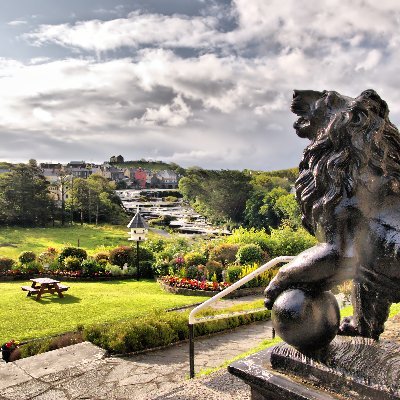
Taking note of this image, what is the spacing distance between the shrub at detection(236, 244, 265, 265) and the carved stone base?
12.5 metres

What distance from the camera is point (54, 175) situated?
5434 cm

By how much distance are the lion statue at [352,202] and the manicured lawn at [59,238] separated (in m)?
23.6

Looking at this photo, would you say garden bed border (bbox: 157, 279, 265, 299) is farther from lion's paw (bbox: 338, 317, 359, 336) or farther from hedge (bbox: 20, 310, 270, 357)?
lion's paw (bbox: 338, 317, 359, 336)

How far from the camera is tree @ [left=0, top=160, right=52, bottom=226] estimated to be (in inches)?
1426

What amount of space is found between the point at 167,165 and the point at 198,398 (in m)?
73.2

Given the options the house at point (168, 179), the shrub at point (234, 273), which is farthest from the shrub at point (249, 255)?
the house at point (168, 179)

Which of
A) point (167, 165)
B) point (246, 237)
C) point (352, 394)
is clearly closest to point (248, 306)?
point (352, 394)

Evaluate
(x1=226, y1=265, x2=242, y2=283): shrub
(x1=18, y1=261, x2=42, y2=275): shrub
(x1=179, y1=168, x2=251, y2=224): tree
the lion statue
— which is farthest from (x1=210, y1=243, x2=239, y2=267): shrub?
(x1=179, y1=168, x2=251, y2=224): tree

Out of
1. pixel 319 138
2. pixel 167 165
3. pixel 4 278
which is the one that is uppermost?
pixel 167 165

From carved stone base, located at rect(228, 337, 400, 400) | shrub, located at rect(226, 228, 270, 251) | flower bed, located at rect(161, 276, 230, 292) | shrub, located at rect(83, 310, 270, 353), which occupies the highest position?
carved stone base, located at rect(228, 337, 400, 400)

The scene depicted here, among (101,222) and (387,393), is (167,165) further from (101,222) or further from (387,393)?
(387,393)

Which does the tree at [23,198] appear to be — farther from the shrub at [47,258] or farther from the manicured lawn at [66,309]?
the manicured lawn at [66,309]

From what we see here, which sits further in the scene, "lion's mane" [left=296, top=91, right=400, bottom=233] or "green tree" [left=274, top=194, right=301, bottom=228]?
"green tree" [left=274, top=194, right=301, bottom=228]

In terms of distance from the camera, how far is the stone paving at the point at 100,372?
4793mm
